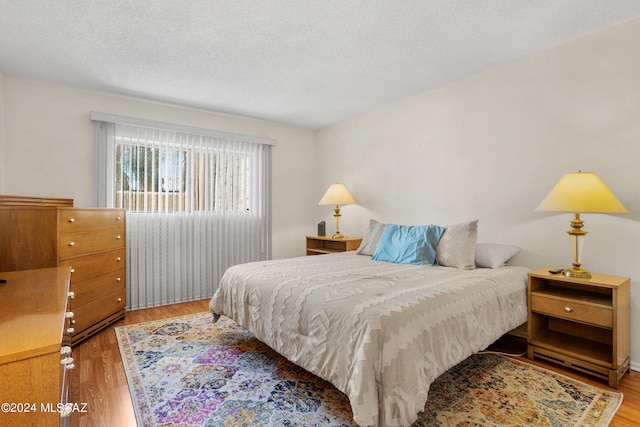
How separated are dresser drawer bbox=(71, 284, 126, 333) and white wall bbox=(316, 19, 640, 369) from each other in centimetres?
302

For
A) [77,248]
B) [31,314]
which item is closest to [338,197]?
[77,248]

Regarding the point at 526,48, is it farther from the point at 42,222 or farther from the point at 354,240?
the point at 42,222

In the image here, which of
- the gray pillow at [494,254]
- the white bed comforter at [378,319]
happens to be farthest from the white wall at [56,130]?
the gray pillow at [494,254]

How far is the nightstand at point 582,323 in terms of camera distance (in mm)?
1956

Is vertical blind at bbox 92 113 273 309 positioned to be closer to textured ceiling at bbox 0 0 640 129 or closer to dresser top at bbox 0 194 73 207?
textured ceiling at bbox 0 0 640 129

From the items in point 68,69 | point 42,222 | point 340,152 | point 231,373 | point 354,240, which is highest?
point 68,69

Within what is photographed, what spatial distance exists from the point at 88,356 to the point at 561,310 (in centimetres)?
339

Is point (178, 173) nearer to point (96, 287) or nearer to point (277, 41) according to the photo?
point (96, 287)

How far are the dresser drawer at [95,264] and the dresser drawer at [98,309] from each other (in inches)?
9.0

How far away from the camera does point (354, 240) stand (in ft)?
13.4

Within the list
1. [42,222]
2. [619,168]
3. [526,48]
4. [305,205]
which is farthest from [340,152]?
[42,222]

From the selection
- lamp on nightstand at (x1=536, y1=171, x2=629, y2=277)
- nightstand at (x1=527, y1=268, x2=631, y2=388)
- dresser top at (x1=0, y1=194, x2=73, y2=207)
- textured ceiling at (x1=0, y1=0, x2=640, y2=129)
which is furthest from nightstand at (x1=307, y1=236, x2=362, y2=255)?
dresser top at (x1=0, y1=194, x2=73, y2=207)

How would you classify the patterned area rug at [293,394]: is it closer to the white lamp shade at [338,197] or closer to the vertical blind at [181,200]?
the vertical blind at [181,200]

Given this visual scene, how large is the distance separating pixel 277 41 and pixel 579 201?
7.86 feet
